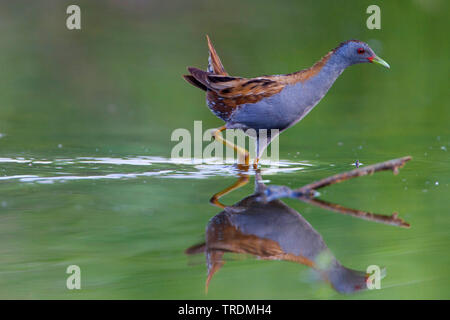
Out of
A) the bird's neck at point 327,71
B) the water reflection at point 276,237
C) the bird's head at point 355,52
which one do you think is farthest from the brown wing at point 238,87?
the water reflection at point 276,237

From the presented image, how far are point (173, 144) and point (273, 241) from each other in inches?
143

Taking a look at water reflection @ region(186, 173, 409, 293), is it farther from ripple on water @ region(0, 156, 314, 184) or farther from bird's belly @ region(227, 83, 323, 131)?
bird's belly @ region(227, 83, 323, 131)

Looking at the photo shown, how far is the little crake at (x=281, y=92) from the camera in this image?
6.64m

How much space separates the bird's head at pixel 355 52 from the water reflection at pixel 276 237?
75.1 inches

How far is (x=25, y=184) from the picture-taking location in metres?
5.99

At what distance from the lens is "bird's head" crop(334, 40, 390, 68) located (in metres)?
6.74

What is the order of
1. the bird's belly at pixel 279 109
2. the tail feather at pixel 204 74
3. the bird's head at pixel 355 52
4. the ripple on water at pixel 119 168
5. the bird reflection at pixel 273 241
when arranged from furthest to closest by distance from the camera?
1. the tail feather at pixel 204 74
2. the bird's head at pixel 355 52
3. the bird's belly at pixel 279 109
4. the ripple on water at pixel 119 168
5. the bird reflection at pixel 273 241

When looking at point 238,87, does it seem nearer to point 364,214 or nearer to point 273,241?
point 364,214

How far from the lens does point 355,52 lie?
267 inches

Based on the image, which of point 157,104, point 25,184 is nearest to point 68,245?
point 25,184

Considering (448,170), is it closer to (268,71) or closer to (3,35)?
(268,71)

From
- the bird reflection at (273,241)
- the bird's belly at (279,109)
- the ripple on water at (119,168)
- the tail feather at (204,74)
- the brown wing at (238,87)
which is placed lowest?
the bird reflection at (273,241)

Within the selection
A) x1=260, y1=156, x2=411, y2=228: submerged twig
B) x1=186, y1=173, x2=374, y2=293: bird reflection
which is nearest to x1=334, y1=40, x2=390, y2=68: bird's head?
x1=260, y1=156, x2=411, y2=228: submerged twig

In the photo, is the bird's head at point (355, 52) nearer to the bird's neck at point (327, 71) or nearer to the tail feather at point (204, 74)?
the bird's neck at point (327, 71)
